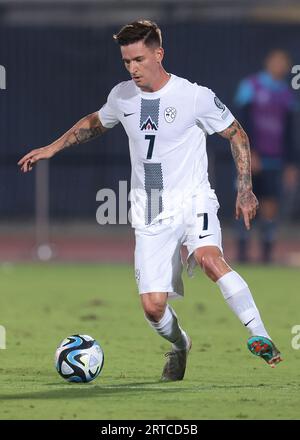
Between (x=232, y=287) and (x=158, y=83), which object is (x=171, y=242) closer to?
(x=232, y=287)

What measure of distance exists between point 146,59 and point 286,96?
10.2 m

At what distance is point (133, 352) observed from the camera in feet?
36.6

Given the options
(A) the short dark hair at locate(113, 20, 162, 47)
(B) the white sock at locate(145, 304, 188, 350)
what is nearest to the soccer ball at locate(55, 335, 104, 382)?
(B) the white sock at locate(145, 304, 188, 350)

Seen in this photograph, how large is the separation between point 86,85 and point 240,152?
14483mm

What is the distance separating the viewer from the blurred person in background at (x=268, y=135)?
18781 mm

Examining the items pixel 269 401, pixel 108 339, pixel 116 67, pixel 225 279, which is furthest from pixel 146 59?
pixel 116 67

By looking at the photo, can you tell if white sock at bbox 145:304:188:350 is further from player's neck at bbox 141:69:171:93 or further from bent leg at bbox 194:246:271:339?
player's neck at bbox 141:69:171:93

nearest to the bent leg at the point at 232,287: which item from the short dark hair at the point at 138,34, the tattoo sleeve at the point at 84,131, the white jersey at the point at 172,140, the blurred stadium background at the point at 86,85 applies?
the white jersey at the point at 172,140

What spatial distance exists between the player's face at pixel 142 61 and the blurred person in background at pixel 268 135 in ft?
31.5

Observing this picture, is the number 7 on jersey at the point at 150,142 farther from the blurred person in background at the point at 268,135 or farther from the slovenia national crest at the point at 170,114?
the blurred person in background at the point at 268,135

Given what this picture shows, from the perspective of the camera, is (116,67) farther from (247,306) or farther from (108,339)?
(247,306)

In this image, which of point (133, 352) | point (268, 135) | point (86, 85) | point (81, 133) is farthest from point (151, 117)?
point (86, 85)

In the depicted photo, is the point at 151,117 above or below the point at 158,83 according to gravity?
below

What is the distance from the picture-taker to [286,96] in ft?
62.4
